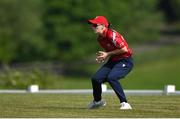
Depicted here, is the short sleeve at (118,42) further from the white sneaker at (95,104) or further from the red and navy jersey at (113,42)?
the white sneaker at (95,104)

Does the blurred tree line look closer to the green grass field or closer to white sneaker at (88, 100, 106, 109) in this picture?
the green grass field

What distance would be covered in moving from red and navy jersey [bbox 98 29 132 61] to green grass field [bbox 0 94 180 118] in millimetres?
1086

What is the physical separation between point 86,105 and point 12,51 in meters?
55.5

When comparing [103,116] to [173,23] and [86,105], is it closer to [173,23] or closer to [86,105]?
[86,105]

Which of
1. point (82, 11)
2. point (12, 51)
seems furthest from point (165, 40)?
point (12, 51)

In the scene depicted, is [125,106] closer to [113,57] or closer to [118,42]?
[113,57]

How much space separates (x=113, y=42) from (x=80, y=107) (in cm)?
173

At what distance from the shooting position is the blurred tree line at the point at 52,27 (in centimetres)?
7319

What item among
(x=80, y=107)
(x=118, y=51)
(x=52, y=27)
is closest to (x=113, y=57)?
(x=118, y=51)

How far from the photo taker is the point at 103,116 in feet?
48.5

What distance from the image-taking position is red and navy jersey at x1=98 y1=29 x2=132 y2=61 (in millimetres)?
16172

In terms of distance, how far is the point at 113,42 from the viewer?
53.2 ft

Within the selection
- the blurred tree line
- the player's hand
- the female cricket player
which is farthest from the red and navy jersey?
the blurred tree line

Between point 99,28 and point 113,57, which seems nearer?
point 99,28
